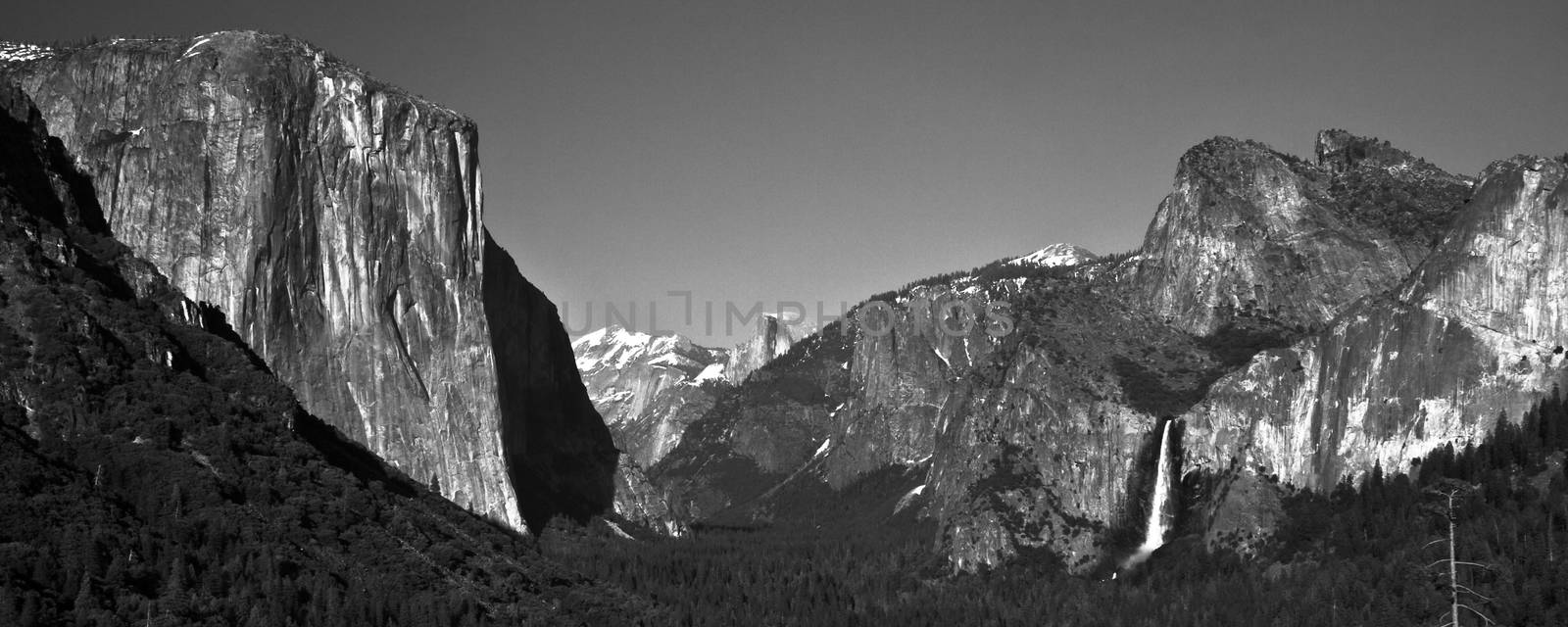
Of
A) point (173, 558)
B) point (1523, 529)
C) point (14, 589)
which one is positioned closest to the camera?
point (14, 589)

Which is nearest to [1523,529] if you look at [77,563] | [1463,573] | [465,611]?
[1463,573]

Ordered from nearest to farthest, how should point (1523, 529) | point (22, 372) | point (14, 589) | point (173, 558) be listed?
point (14, 589) → point (173, 558) → point (22, 372) → point (1523, 529)

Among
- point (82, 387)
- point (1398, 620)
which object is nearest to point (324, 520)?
point (82, 387)

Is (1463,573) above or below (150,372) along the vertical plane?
below

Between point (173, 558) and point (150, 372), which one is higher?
point (150, 372)

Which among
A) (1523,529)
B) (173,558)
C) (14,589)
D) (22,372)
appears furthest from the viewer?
(1523,529)

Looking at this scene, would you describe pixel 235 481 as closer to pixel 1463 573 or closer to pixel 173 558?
pixel 173 558

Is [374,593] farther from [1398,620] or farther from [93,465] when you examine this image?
[1398,620]

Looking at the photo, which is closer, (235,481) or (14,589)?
(14,589)

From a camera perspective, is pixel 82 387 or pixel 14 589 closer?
pixel 14 589
